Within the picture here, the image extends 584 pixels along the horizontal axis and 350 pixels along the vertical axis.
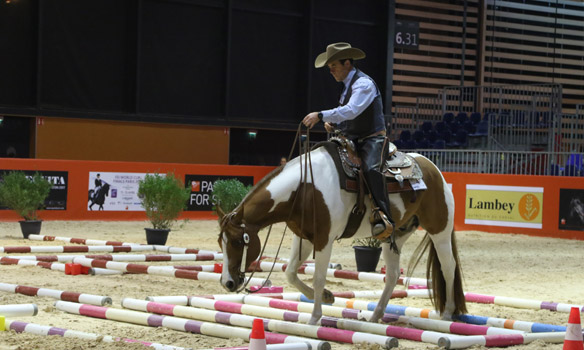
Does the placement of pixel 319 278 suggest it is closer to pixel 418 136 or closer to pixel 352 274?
pixel 352 274

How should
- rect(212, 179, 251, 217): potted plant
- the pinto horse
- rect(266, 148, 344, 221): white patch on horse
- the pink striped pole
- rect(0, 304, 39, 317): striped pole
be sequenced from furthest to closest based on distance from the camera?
rect(212, 179, 251, 217): potted plant, the pink striped pole, rect(266, 148, 344, 221): white patch on horse, the pinto horse, rect(0, 304, 39, 317): striped pole

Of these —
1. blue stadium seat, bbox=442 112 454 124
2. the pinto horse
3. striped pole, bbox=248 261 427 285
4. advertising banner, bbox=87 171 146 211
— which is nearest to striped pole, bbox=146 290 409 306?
striped pole, bbox=248 261 427 285

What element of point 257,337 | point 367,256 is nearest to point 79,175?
point 367,256

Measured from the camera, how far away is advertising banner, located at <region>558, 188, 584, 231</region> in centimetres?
1666

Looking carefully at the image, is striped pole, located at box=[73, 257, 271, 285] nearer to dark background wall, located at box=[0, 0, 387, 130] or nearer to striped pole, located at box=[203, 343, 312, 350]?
striped pole, located at box=[203, 343, 312, 350]

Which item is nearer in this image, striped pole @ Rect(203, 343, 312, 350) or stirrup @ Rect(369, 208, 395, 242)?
striped pole @ Rect(203, 343, 312, 350)

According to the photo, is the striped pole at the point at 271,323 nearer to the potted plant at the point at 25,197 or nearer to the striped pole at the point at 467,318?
the striped pole at the point at 467,318

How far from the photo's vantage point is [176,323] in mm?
5996

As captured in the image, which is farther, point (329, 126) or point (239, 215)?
point (329, 126)

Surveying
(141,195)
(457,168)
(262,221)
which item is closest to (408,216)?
(262,221)

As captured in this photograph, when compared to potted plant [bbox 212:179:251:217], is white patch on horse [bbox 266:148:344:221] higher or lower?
higher

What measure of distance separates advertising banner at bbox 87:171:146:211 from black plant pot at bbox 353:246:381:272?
29.3 feet

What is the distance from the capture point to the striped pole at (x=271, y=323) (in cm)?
554

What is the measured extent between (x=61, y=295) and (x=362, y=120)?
10.0 feet
